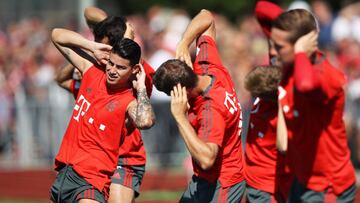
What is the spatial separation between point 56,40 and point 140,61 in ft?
2.73

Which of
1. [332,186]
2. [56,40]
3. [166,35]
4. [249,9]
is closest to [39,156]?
[166,35]

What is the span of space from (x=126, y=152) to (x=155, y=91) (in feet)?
29.2

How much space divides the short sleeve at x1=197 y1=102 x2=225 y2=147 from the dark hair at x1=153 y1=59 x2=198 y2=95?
0.25 metres

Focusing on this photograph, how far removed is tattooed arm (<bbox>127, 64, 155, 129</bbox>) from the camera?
344 inches

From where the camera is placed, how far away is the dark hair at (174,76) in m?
8.07

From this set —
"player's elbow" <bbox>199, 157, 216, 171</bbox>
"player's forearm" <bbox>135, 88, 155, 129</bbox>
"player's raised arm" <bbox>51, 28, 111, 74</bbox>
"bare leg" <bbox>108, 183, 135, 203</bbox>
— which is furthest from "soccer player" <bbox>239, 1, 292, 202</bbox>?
"player's raised arm" <bbox>51, 28, 111, 74</bbox>

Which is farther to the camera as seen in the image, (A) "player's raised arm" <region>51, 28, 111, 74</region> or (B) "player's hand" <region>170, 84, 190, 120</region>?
(A) "player's raised arm" <region>51, 28, 111, 74</region>

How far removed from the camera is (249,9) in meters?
25.8

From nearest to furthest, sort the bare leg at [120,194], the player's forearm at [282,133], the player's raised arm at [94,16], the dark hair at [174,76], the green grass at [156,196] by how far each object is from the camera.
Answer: the player's forearm at [282,133], the dark hair at [174,76], the bare leg at [120,194], the player's raised arm at [94,16], the green grass at [156,196]

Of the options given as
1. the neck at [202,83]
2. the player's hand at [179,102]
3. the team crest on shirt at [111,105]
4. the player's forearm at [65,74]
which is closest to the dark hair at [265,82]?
→ the neck at [202,83]

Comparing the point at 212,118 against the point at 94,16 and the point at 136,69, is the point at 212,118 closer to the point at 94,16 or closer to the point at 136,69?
the point at 136,69

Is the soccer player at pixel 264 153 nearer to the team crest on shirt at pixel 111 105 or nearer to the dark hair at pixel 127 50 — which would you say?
the dark hair at pixel 127 50

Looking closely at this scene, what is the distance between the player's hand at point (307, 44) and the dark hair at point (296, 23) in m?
0.03

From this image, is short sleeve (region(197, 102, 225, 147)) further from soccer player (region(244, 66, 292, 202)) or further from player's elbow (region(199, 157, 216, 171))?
soccer player (region(244, 66, 292, 202))
